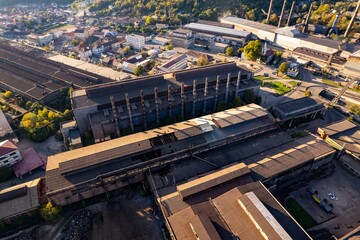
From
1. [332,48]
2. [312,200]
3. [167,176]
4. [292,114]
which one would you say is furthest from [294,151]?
[332,48]

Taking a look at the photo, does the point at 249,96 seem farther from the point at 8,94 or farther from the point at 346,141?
the point at 8,94

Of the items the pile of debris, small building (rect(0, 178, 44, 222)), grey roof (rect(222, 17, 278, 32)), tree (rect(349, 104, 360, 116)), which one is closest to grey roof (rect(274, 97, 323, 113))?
tree (rect(349, 104, 360, 116))

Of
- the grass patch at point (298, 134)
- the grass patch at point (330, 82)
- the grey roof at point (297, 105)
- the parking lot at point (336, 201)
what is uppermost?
the grey roof at point (297, 105)

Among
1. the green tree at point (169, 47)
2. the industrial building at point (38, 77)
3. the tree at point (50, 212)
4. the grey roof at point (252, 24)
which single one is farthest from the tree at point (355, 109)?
the tree at point (50, 212)

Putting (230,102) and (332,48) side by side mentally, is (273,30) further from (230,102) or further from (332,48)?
(230,102)

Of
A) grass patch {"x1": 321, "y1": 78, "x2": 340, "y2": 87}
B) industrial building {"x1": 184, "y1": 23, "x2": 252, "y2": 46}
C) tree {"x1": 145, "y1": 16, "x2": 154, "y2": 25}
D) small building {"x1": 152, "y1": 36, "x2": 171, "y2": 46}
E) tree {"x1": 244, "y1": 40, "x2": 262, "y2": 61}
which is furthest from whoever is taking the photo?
tree {"x1": 145, "y1": 16, "x2": 154, "y2": 25}

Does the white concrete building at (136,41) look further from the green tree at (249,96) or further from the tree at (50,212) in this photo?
the tree at (50,212)

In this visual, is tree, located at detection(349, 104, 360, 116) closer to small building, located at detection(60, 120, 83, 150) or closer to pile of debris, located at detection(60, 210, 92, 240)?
pile of debris, located at detection(60, 210, 92, 240)
